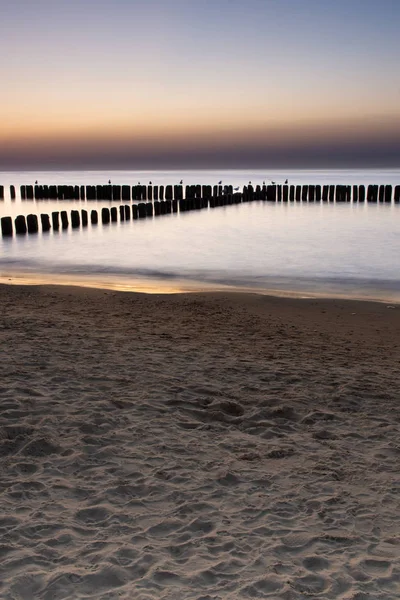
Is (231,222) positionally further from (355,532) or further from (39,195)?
(355,532)

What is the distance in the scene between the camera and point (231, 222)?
88.3 ft

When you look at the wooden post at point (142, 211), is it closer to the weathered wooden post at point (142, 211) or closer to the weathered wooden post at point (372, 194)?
the weathered wooden post at point (142, 211)

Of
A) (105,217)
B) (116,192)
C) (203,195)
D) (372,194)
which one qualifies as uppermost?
(116,192)

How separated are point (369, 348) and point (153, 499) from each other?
3949mm

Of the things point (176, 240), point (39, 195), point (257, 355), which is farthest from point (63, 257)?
point (39, 195)

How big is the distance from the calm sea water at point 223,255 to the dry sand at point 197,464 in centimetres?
564

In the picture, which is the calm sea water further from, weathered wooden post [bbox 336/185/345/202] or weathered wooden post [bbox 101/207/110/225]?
weathered wooden post [bbox 336/185/345/202]

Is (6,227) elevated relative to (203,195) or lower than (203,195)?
lower

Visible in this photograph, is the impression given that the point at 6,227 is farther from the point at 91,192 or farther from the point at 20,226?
the point at 91,192

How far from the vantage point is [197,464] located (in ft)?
12.6

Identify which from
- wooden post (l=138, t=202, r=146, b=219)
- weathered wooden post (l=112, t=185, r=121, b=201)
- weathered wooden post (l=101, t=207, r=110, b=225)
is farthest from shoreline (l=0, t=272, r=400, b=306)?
weathered wooden post (l=112, t=185, r=121, b=201)

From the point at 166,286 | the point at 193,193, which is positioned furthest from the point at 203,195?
the point at 166,286

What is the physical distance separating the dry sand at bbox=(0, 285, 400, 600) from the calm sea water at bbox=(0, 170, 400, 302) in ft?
18.5

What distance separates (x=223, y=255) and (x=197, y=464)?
43.6 ft
